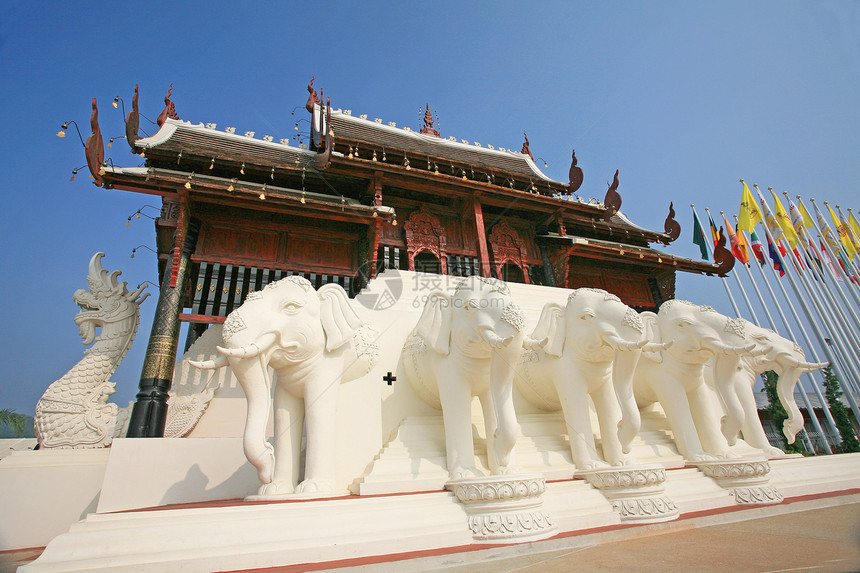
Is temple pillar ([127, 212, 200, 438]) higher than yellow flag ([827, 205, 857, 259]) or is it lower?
lower

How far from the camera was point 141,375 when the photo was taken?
4938 millimetres

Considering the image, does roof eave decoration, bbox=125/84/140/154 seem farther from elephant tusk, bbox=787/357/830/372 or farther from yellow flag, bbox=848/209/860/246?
yellow flag, bbox=848/209/860/246

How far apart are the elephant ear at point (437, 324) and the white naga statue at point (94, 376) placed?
12.7 ft

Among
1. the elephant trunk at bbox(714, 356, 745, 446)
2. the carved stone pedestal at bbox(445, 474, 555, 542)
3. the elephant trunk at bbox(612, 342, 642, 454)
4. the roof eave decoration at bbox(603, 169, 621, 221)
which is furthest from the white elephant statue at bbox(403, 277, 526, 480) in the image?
the roof eave decoration at bbox(603, 169, 621, 221)

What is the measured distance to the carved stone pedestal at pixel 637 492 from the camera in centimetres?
256

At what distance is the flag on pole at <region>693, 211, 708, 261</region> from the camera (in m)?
13.2

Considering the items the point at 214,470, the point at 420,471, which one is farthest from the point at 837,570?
the point at 214,470

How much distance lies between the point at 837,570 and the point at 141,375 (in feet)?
19.9

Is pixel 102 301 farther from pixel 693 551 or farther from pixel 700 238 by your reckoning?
pixel 700 238

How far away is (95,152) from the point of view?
5.43 meters

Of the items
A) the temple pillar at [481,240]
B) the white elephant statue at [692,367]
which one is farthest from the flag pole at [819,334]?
the white elephant statue at [692,367]

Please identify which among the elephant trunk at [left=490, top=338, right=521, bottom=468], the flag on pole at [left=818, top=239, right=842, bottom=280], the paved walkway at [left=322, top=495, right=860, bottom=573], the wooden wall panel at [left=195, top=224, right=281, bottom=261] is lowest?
the paved walkway at [left=322, top=495, right=860, bottom=573]

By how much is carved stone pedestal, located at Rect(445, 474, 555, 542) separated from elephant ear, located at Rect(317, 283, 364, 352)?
4.09 feet

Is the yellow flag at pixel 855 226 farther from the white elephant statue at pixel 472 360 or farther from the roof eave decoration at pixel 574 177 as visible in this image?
the white elephant statue at pixel 472 360
